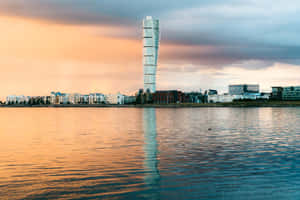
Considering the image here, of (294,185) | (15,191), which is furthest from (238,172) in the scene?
(15,191)

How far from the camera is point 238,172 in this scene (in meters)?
17.4

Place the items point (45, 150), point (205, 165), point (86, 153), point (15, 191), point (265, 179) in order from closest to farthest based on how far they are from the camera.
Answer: point (15, 191) → point (265, 179) → point (205, 165) → point (86, 153) → point (45, 150)

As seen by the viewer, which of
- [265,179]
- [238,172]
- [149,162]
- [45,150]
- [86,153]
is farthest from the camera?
[45,150]

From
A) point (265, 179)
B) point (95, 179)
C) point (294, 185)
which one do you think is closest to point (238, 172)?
point (265, 179)

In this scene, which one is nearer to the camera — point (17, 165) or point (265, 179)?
point (265, 179)

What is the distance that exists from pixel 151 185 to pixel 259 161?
8.53 m

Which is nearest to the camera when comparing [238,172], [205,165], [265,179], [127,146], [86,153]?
[265,179]

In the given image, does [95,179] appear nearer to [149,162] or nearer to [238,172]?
[149,162]

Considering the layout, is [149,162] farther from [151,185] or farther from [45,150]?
[45,150]

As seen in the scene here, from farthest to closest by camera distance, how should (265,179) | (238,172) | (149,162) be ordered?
(149,162) < (238,172) < (265,179)

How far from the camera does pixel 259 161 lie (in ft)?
68.0

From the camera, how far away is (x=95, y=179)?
1605 centimetres

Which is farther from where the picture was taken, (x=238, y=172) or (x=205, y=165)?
(x=205, y=165)

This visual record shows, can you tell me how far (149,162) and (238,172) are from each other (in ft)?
17.4
